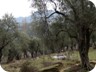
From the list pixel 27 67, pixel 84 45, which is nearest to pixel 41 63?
pixel 27 67

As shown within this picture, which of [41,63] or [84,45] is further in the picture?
[84,45]

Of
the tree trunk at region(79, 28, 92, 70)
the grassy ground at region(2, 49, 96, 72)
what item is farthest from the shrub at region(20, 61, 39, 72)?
the tree trunk at region(79, 28, 92, 70)

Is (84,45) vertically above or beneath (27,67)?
above

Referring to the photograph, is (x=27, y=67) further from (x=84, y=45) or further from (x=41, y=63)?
(x=84, y=45)

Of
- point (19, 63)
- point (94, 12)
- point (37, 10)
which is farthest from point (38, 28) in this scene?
point (94, 12)

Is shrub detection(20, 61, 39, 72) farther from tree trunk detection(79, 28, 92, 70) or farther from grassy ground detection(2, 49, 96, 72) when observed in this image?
tree trunk detection(79, 28, 92, 70)

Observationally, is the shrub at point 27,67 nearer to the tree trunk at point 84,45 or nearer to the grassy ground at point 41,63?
the grassy ground at point 41,63

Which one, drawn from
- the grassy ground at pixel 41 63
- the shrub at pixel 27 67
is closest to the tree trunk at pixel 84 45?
the grassy ground at pixel 41 63

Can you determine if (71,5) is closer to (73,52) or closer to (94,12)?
(94,12)

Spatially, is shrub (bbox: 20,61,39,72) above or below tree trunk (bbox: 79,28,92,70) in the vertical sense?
below

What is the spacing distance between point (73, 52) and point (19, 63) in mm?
949

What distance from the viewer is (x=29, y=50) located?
4020 millimetres

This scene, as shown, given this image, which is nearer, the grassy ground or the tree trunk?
the grassy ground

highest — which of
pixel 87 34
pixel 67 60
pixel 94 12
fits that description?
pixel 94 12
